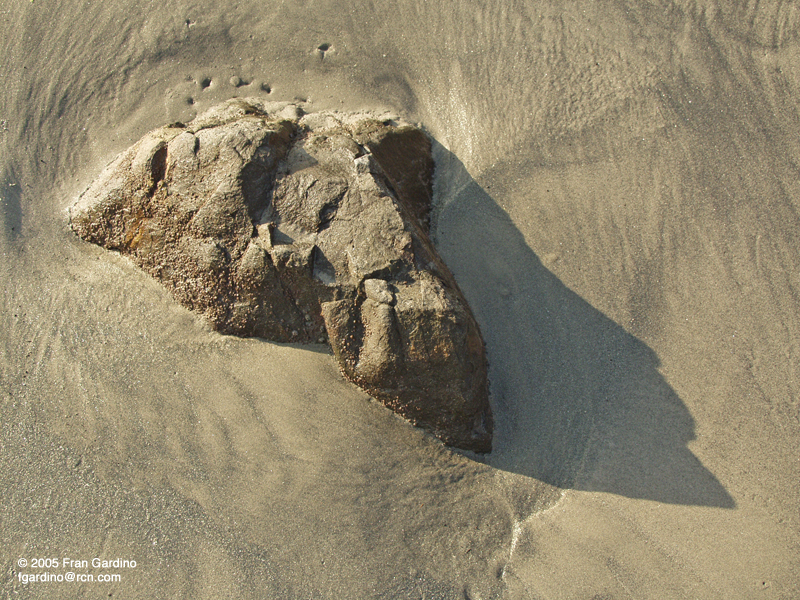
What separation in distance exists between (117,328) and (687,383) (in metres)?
3.07

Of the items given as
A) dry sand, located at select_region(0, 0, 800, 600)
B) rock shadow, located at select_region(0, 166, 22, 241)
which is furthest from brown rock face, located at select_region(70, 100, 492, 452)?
rock shadow, located at select_region(0, 166, 22, 241)

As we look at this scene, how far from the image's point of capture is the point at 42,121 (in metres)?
3.15

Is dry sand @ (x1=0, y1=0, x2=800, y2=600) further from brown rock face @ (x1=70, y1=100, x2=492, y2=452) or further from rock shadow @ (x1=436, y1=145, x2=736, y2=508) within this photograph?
brown rock face @ (x1=70, y1=100, x2=492, y2=452)

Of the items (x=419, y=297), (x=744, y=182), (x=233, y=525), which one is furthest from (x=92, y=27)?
(x=744, y=182)

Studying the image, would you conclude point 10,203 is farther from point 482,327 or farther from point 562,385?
point 562,385

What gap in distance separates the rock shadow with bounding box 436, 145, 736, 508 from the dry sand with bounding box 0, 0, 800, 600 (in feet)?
0.04

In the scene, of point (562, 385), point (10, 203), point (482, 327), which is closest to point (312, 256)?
point (482, 327)

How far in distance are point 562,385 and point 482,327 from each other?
0.52 metres

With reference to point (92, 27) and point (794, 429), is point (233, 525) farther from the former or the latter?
point (92, 27)

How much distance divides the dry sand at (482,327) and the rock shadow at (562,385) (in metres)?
0.01

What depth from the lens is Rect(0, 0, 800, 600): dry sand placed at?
8.23 feet

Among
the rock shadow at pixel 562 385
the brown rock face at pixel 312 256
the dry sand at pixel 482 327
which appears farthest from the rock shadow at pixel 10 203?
the rock shadow at pixel 562 385

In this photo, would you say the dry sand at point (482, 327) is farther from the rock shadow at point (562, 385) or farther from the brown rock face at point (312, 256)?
the brown rock face at point (312, 256)

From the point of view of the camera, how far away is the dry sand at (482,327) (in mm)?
2510
